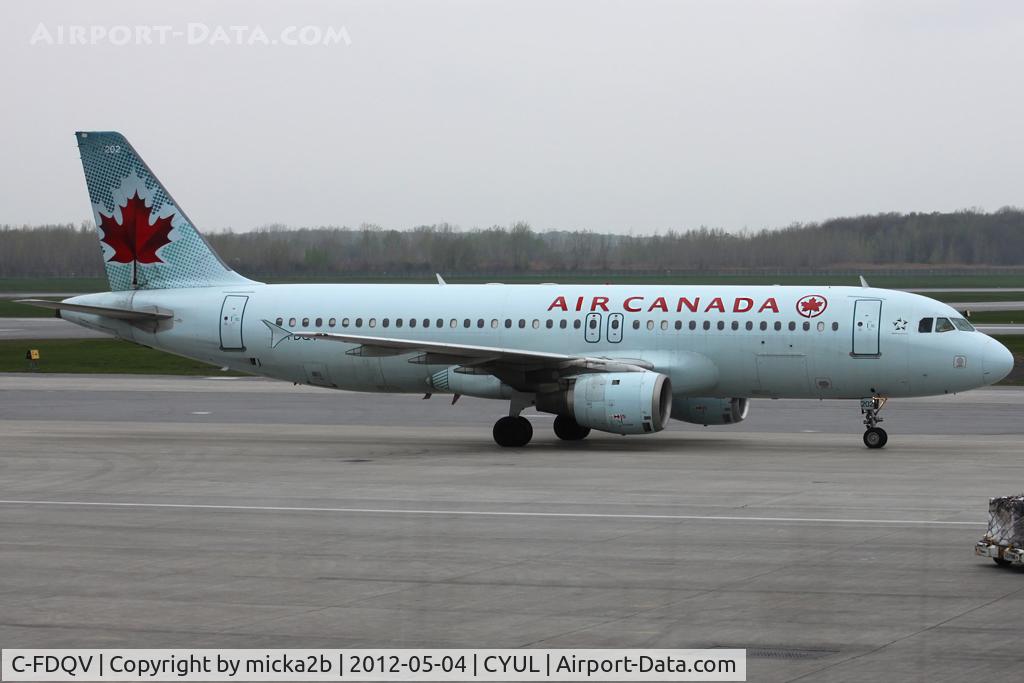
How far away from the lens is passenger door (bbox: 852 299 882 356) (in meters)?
30.3

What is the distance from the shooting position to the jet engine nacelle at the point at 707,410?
32.1 metres

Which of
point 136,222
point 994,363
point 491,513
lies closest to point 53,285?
point 136,222

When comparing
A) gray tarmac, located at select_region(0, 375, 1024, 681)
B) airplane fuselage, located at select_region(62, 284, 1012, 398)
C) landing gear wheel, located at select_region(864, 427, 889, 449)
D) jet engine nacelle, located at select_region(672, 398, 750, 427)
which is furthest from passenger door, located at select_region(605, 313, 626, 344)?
landing gear wheel, located at select_region(864, 427, 889, 449)

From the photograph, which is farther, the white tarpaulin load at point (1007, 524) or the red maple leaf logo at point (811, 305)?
the red maple leaf logo at point (811, 305)

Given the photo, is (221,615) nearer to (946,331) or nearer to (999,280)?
(946,331)

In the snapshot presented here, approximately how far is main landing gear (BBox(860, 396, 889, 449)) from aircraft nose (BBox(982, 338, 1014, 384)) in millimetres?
2344

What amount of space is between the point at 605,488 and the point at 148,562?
29.8 ft

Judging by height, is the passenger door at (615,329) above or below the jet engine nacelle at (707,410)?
above

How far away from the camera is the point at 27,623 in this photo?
13.4 metres

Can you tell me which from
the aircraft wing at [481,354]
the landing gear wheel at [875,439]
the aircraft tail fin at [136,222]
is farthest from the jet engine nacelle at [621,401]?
the aircraft tail fin at [136,222]

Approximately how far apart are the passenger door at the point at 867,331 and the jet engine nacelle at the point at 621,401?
4.18 meters

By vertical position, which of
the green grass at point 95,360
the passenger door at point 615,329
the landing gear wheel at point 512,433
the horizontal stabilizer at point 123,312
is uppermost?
the horizontal stabilizer at point 123,312

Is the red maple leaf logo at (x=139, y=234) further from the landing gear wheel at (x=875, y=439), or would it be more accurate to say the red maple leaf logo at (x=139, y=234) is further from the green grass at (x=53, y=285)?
the green grass at (x=53, y=285)

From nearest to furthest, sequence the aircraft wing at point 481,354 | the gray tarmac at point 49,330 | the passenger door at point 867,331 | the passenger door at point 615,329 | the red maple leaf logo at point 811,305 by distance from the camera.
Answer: the aircraft wing at point 481,354 → the passenger door at point 867,331 → the red maple leaf logo at point 811,305 → the passenger door at point 615,329 → the gray tarmac at point 49,330
